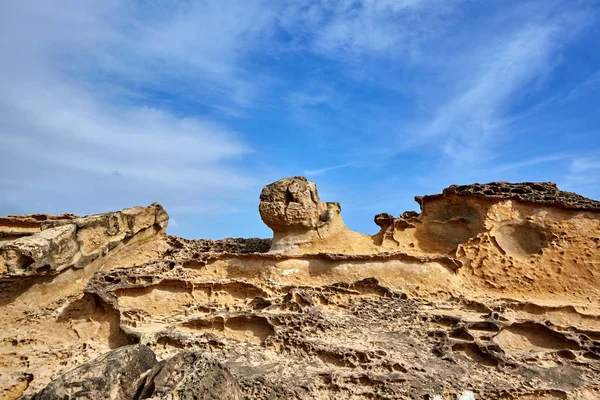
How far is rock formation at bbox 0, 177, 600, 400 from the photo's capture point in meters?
5.98

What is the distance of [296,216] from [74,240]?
3.89 meters

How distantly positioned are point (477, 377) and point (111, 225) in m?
6.77

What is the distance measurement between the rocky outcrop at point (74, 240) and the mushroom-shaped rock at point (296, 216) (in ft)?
8.46

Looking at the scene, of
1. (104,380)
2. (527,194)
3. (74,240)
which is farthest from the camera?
(527,194)

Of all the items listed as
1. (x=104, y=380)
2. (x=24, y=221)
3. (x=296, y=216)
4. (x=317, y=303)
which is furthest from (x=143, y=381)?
(x=24, y=221)

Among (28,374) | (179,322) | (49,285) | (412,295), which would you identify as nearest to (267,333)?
(179,322)

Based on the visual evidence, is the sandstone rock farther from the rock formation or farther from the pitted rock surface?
the pitted rock surface

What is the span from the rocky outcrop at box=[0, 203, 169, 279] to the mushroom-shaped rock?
2578 mm

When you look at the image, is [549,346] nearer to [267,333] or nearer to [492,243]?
[492,243]

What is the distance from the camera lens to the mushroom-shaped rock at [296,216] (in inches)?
355

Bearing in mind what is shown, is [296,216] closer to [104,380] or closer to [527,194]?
[527,194]

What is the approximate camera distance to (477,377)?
6.22m

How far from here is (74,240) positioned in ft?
28.5

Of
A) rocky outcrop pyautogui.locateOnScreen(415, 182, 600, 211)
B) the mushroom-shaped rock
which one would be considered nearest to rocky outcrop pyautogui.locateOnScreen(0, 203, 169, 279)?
the mushroom-shaped rock
